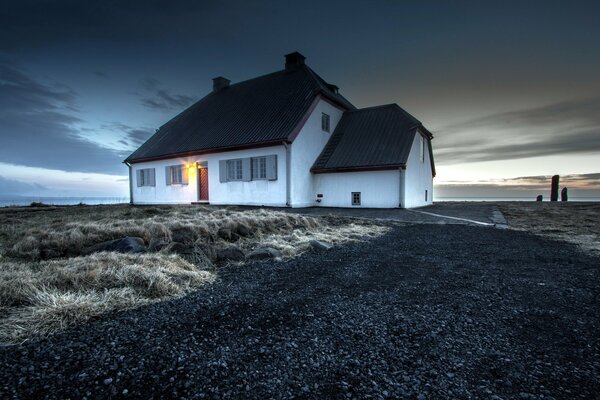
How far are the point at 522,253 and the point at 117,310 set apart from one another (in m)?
5.89

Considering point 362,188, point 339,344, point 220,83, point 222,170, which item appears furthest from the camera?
point 220,83

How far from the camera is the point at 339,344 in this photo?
6.67 feet

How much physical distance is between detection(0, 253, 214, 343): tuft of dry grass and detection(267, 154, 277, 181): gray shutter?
10.2m

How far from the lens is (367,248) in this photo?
5.38m

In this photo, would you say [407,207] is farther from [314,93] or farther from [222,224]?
[222,224]

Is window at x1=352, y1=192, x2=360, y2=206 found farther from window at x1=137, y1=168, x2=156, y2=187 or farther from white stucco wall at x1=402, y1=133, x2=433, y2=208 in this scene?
window at x1=137, y1=168, x2=156, y2=187

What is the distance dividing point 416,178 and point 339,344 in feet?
48.8

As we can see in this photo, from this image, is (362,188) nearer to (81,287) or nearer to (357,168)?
(357,168)

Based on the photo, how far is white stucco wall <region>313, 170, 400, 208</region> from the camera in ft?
45.0

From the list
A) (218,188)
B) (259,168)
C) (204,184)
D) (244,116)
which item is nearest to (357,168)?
(259,168)

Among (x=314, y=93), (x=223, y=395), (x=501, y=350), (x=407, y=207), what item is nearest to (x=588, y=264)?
(x=501, y=350)

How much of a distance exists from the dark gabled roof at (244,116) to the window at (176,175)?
0.81 metres

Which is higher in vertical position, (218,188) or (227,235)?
(218,188)

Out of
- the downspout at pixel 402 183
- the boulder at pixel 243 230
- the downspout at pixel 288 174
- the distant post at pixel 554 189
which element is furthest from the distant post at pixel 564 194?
the boulder at pixel 243 230
